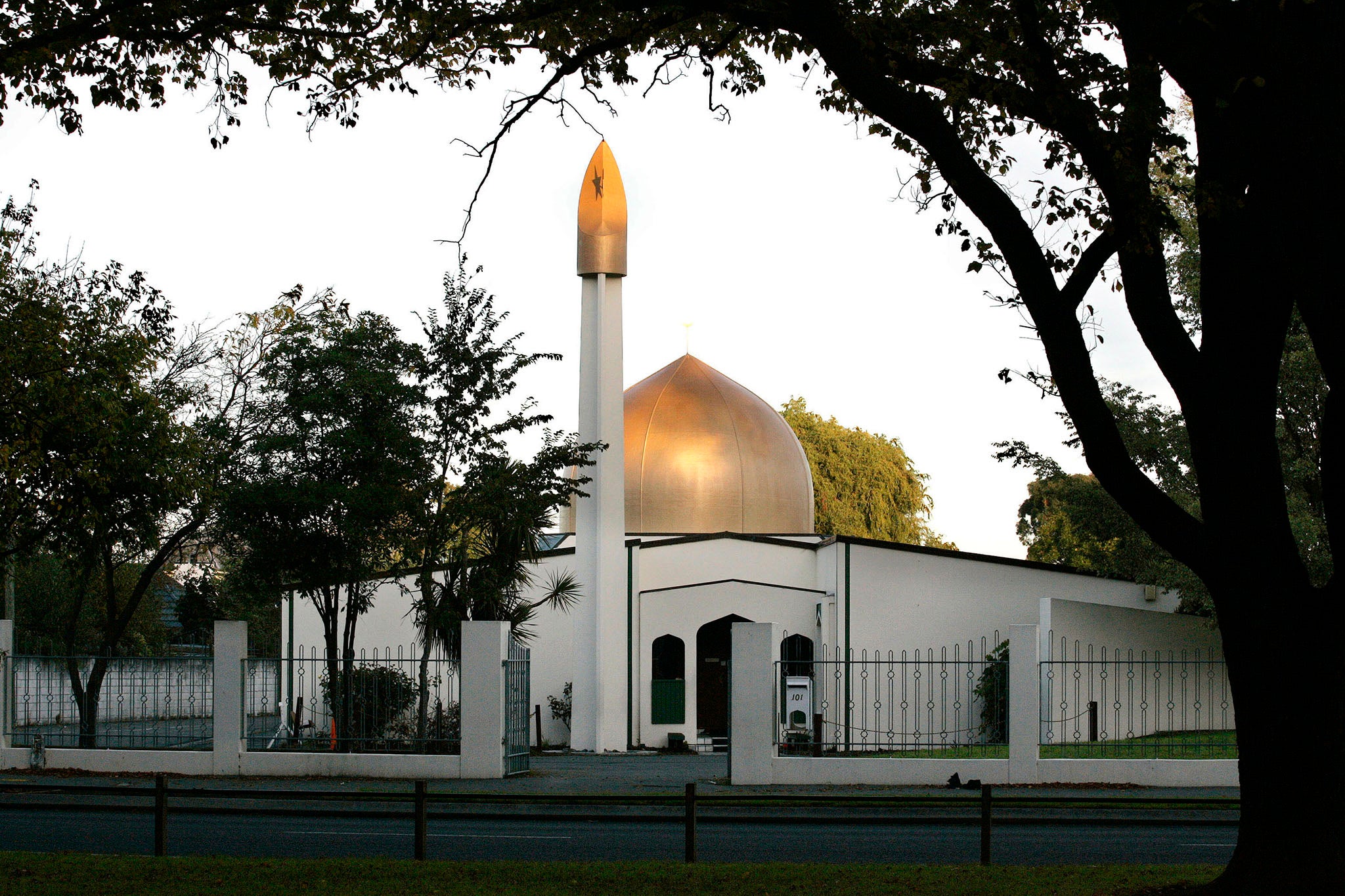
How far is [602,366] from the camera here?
3027 centimetres

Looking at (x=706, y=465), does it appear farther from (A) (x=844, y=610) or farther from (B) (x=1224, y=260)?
(B) (x=1224, y=260)

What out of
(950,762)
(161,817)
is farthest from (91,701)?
(950,762)

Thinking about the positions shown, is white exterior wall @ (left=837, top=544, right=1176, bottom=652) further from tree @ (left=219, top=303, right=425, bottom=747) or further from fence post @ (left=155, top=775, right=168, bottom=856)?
fence post @ (left=155, top=775, right=168, bottom=856)

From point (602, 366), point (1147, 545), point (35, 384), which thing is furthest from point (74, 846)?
point (1147, 545)

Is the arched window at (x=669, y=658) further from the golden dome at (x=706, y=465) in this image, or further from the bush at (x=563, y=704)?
the golden dome at (x=706, y=465)

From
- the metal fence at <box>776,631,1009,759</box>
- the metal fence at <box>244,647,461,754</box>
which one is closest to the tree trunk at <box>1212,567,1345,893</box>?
the metal fence at <box>244,647,461,754</box>

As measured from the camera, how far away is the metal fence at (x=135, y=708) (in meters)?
20.7

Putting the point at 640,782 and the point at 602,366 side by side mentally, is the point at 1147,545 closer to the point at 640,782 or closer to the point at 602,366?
the point at 602,366

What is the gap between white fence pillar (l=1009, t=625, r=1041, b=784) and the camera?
61.6 ft

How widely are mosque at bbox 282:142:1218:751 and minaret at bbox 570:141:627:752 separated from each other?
3 centimetres

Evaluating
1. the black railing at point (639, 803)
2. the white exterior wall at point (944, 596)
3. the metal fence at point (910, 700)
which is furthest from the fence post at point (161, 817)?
the white exterior wall at point (944, 596)

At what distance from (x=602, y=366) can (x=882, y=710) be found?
9491mm

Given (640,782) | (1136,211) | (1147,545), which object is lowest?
(640,782)

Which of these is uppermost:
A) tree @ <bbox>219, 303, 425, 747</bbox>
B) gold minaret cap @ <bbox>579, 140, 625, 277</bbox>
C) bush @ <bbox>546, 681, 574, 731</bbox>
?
gold minaret cap @ <bbox>579, 140, 625, 277</bbox>
